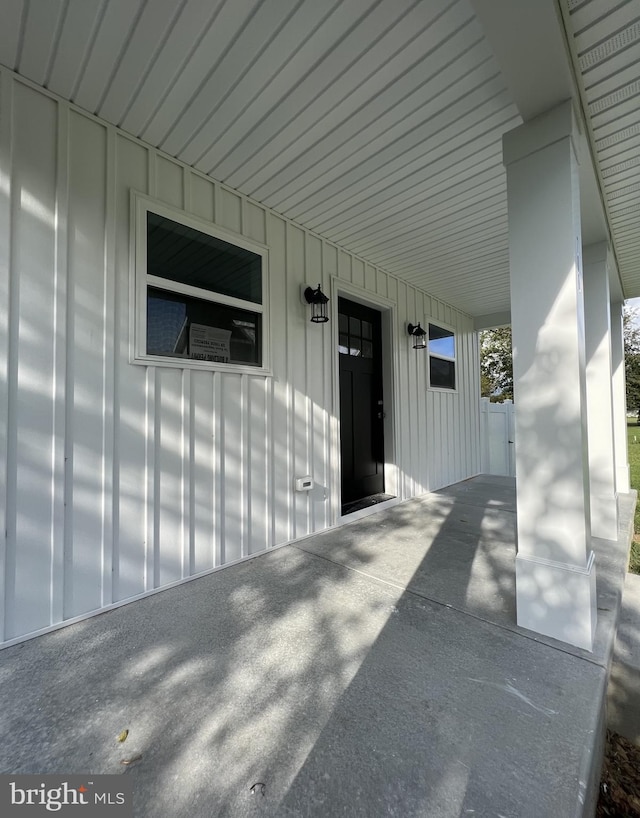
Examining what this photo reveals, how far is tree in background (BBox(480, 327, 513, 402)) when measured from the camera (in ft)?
47.3

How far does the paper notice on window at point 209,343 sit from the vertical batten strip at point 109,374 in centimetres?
50

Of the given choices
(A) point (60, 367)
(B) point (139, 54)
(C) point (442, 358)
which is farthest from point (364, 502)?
(B) point (139, 54)

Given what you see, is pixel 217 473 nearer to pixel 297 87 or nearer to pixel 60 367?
pixel 60 367

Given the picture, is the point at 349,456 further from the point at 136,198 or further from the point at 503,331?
the point at 503,331

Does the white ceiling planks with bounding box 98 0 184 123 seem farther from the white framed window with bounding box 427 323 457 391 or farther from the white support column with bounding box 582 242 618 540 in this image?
the white framed window with bounding box 427 323 457 391

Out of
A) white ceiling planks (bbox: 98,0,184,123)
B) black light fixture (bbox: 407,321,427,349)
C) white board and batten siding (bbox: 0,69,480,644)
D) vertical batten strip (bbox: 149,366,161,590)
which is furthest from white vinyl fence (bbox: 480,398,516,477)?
white ceiling planks (bbox: 98,0,184,123)

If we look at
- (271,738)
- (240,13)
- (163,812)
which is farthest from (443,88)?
(163,812)

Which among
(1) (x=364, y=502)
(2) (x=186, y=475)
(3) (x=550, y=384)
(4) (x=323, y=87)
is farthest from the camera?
(1) (x=364, y=502)

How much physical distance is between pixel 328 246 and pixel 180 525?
9.34 feet

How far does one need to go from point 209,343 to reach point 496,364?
14.9m

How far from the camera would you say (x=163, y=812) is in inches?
38.8

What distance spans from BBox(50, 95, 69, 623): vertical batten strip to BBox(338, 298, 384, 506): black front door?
2.51 meters

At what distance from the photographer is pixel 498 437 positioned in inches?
263

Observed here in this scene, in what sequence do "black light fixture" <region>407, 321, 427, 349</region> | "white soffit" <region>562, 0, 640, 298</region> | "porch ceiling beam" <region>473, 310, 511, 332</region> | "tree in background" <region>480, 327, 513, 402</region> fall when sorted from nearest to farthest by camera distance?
"white soffit" <region>562, 0, 640, 298</region> → "black light fixture" <region>407, 321, 427, 349</region> → "porch ceiling beam" <region>473, 310, 511, 332</region> → "tree in background" <region>480, 327, 513, 402</region>
